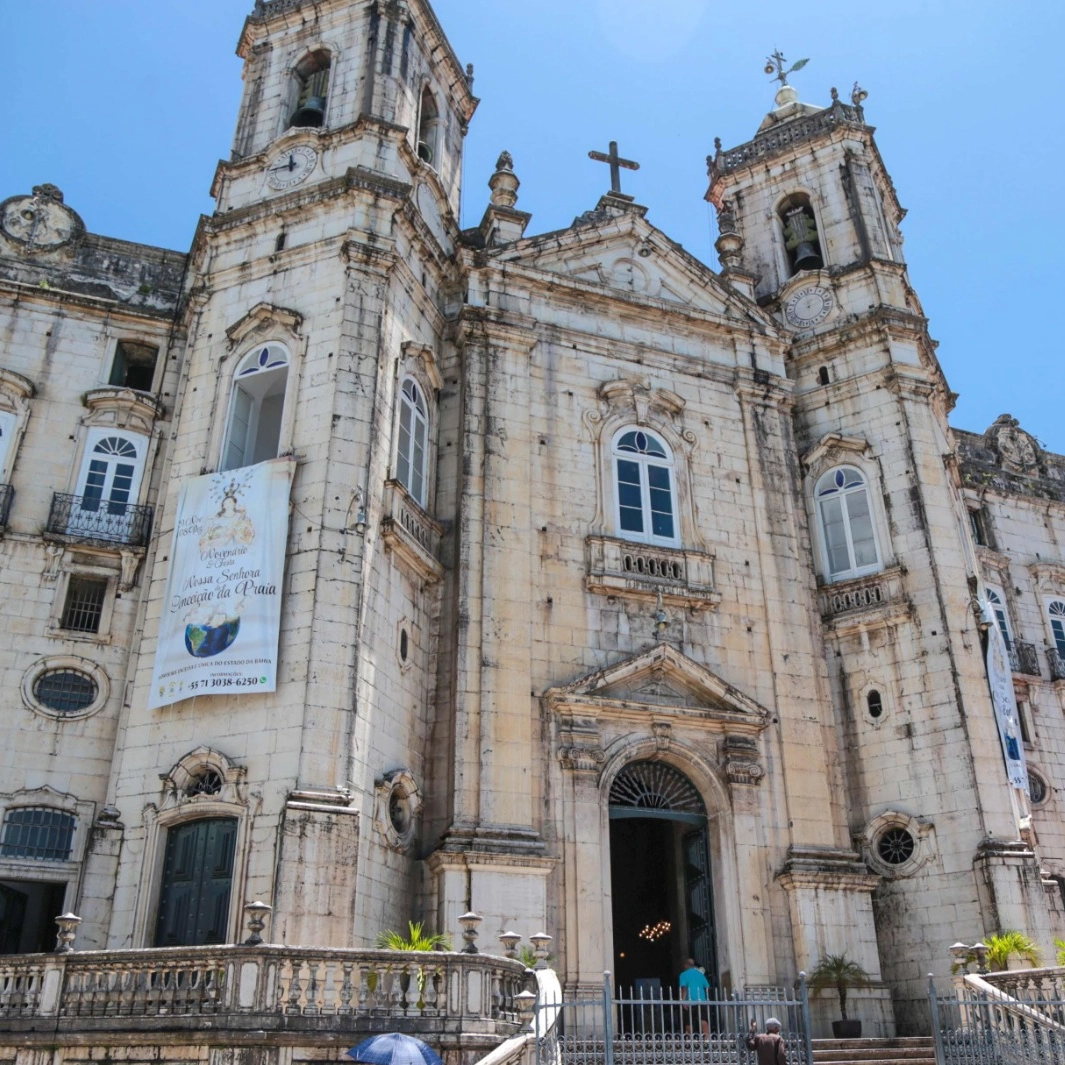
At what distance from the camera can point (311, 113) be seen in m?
23.7

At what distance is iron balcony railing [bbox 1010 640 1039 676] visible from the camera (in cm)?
2781

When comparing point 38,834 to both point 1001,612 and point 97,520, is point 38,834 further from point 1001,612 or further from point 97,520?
point 1001,612

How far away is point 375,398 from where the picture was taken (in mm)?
18469

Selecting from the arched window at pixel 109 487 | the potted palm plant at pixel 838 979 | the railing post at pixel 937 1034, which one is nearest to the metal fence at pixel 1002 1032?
the railing post at pixel 937 1034

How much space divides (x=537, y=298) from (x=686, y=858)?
37.1 ft

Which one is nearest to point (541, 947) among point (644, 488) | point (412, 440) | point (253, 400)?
point (412, 440)

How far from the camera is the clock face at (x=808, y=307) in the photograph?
25.6 m

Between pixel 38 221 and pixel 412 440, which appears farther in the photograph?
pixel 38 221

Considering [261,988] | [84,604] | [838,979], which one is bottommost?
[261,988]

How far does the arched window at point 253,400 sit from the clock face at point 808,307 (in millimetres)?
12161

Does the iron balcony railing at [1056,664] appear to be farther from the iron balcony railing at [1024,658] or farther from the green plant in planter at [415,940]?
the green plant in planter at [415,940]

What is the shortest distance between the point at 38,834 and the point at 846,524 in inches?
640

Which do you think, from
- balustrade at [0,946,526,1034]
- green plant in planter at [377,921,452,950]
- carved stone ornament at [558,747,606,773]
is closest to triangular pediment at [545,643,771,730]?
carved stone ornament at [558,747,606,773]

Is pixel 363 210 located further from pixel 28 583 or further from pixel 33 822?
pixel 33 822
